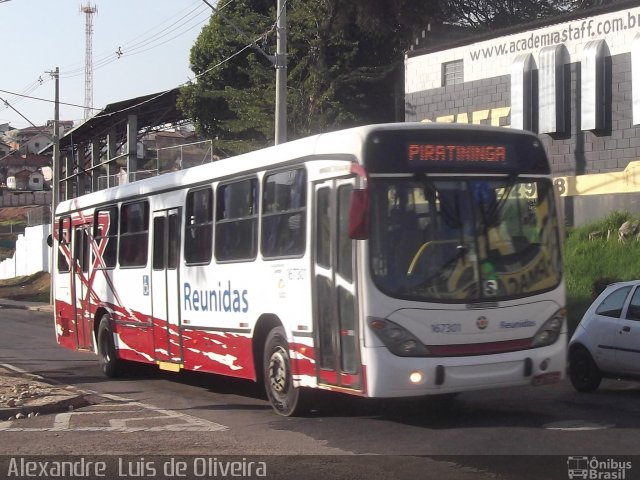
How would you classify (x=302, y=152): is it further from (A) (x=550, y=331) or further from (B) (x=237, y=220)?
(A) (x=550, y=331)

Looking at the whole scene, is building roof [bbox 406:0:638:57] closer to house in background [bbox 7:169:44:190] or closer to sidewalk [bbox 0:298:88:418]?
sidewalk [bbox 0:298:88:418]

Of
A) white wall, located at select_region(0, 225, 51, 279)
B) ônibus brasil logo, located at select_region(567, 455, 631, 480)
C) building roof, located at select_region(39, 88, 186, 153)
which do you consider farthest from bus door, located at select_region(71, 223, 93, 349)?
white wall, located at select_region(0, 225, 51, 279)

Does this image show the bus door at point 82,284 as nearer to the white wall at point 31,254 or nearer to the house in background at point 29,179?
the white wall at point 31,254

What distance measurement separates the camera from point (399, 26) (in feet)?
121

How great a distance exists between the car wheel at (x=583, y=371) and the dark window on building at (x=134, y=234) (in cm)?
648

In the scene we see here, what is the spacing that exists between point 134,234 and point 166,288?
1813 millimetres

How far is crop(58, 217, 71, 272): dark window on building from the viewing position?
19.5 metres

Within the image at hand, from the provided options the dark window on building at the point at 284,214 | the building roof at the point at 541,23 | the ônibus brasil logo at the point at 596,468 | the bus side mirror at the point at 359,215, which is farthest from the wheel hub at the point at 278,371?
the building roof at the point at 541,23

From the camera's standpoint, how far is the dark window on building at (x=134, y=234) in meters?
15.4

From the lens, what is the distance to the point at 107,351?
17.0 m

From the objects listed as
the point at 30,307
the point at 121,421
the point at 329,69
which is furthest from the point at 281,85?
the point at 30,307

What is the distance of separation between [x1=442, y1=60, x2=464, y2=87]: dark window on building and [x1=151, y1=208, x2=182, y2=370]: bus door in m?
14.2

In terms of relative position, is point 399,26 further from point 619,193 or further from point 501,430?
point 501,430

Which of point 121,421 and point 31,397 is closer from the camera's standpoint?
point 121,421
